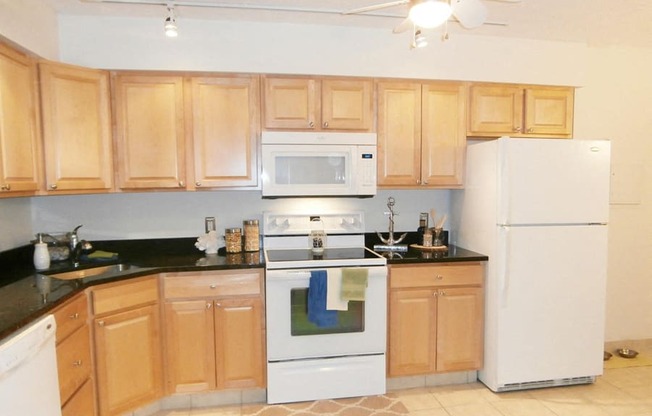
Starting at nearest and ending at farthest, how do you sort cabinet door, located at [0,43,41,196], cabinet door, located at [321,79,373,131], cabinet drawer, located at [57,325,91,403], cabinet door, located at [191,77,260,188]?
1. cabinet drawer, located at [57,325,91,403]
2. cabinet door, located at [0,43,41,196]
3. cabinet door, located at [191,77,260,188]
4. cabinet door, located at [321,79,373,131]

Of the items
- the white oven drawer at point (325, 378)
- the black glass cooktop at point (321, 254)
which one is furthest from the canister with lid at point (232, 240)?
the white oven drawer at point (325, 378)

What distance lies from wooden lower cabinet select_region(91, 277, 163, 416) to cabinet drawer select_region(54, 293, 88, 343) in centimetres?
9

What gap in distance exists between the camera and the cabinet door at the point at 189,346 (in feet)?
8.07

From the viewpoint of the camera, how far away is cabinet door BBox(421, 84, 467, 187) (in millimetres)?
2891

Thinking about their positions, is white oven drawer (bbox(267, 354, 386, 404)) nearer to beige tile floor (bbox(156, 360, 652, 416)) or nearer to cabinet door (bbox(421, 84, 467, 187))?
beige tile floor (bbox(156, 360, 652, 416))

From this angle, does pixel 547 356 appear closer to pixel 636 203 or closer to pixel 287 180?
pixel 636 203

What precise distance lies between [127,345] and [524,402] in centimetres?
256

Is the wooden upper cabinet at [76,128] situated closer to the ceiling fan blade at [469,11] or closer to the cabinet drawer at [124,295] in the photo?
the cabinet drawer at [124,295]

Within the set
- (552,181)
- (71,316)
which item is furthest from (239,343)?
(552,181)

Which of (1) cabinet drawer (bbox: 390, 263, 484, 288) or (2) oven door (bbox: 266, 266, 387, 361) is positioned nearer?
(2) oven door (bbox: 266, 266, 387, 361)

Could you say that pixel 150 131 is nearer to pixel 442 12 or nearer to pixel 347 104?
pixel 347 104

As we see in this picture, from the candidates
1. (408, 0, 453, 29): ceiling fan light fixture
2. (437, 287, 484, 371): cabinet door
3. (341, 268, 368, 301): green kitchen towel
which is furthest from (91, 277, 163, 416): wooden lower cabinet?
(408, 0, 453, 29): ceiling fan light fixture

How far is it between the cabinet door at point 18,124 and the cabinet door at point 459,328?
265cm

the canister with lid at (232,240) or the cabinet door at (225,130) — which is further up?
the cabinet door at (225,130)
